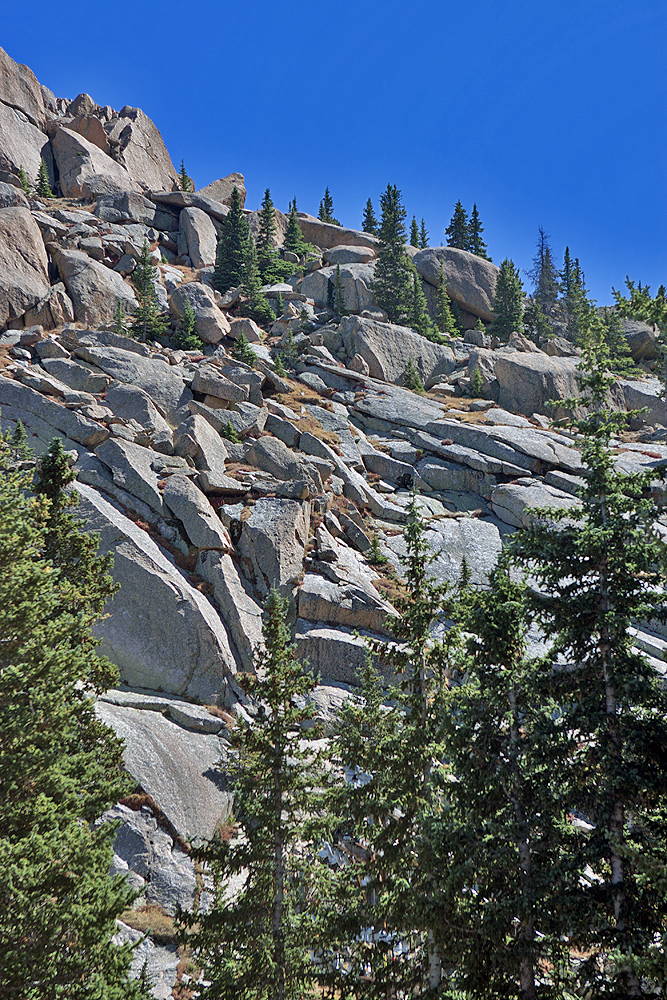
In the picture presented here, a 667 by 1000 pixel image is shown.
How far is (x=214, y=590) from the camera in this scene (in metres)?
28.8

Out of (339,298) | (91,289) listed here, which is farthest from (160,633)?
(339,298)

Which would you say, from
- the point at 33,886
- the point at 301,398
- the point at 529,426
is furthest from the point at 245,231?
the point at 33,886

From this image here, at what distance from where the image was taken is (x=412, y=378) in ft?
196

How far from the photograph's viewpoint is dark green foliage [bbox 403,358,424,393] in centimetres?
5923

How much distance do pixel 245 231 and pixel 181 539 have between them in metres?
58.2

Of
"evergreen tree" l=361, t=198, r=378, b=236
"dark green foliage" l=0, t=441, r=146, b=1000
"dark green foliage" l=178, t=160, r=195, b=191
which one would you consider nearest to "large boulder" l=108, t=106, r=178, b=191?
"dark green foliage" l=178, t=160, r=195, b=191

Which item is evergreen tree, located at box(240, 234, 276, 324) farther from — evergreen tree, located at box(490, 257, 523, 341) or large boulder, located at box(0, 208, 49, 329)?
evergreen tree, located at box(490, 257, 523, 341)

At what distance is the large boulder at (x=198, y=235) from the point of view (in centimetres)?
7688

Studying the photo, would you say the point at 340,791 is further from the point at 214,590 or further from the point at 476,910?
the point at 214,590

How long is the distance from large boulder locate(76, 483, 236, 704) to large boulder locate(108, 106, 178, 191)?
267ft

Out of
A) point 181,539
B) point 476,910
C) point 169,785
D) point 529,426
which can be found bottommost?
point 476,910

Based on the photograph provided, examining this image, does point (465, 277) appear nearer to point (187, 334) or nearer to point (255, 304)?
point (255, 304)

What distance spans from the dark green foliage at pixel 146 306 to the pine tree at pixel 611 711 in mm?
48399

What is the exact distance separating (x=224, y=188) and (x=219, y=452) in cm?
7907
